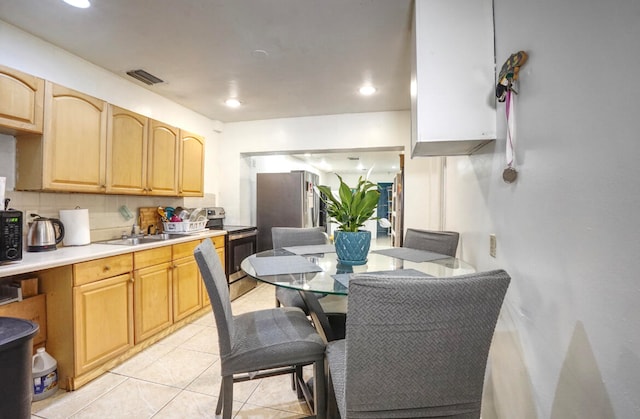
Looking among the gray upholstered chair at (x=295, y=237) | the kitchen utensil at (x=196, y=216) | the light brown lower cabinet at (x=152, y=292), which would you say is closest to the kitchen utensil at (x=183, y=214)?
the kitchen utensil at (x=196, y=216)

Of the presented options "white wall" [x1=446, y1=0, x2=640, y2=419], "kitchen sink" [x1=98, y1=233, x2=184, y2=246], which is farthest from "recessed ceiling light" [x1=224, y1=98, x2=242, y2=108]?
"white wall" [x1=446, y1=0, x2=640, y2=419]

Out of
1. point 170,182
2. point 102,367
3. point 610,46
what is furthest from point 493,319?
point 170,182

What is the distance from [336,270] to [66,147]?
2.05 meters

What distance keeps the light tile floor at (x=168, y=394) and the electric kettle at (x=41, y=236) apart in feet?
3.02

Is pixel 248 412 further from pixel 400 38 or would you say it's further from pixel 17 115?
pixel 400 38

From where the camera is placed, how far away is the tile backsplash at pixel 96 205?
2059mm

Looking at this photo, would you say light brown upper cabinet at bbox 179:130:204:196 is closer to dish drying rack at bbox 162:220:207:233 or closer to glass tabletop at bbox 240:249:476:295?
dish drying rack at bbox 162:220:207:233

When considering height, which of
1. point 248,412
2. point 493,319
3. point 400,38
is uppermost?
point 400,38

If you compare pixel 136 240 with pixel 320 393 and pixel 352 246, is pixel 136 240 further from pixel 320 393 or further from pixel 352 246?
pixel 320 393

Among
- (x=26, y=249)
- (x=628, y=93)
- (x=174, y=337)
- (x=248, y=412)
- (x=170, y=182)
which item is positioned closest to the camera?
(x=628, y=93)

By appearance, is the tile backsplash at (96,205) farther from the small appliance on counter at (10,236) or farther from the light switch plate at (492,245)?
the light switch plate at (492,245)

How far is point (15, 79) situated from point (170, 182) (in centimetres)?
135

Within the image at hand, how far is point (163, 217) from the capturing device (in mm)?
3107

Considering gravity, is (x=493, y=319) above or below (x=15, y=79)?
below
